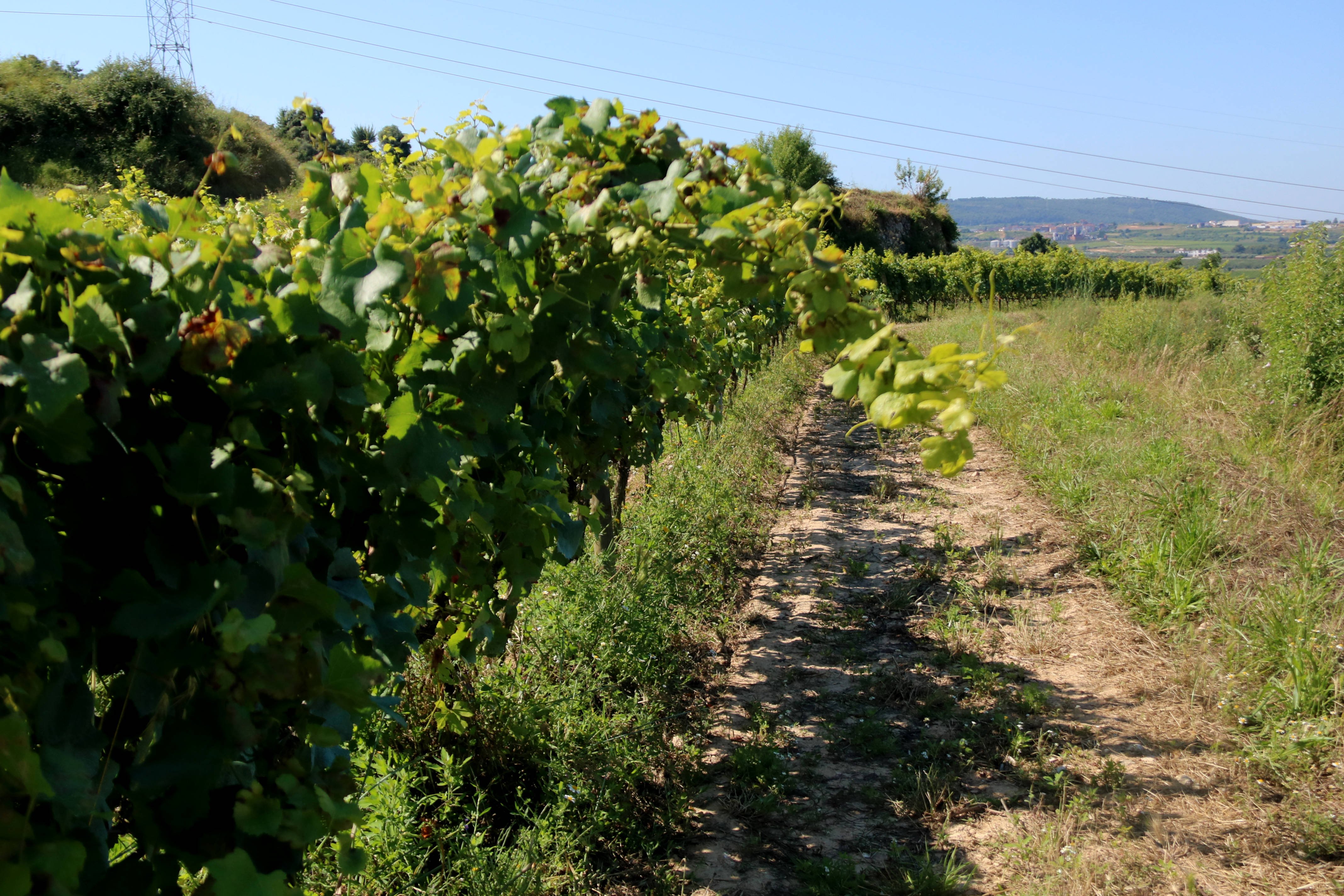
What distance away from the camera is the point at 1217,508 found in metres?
5.09

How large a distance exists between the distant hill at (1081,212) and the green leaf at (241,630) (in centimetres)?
15865

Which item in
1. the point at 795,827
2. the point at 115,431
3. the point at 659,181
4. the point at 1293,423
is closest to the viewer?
the point at 115,431

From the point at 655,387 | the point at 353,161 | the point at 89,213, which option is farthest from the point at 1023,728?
the point at 89,213

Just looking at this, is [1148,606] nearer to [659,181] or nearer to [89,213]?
[659,181]

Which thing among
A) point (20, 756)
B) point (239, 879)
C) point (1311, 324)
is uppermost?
point (1311, 324)

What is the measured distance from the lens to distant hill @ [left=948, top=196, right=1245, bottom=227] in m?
157

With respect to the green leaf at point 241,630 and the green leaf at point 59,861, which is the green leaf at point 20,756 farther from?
the green leaf at point 241,630

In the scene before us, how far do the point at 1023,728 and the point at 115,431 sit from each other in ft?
12.4

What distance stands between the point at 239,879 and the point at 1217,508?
5.69 m

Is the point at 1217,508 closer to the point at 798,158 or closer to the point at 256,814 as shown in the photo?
the point at 256,814

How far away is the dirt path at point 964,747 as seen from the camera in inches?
111

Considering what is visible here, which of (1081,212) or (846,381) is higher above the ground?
(1081,212)

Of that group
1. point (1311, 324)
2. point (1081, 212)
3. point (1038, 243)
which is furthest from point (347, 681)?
point (1081, 212)

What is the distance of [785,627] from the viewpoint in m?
4.76
